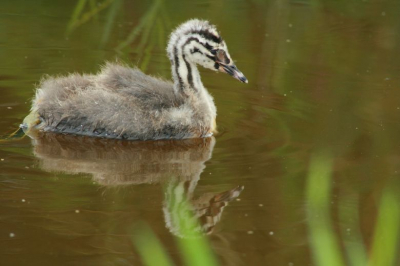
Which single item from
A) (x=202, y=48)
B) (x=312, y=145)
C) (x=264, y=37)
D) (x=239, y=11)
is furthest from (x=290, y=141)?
(x=239, y=11)

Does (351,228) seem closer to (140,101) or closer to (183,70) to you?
(140,101)

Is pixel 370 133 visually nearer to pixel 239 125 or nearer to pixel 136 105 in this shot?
pixel 239 125

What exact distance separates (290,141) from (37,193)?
2244mm

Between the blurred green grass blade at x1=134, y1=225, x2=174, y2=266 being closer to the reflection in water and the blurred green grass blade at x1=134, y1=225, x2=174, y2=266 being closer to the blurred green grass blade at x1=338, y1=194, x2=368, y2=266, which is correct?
the reflection in water

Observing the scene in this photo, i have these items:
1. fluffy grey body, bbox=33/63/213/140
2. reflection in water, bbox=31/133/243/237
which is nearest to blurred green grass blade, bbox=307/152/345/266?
reflection in water, bbox=31/133/243/237

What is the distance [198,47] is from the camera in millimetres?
7383

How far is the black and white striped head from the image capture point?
737 centimetres

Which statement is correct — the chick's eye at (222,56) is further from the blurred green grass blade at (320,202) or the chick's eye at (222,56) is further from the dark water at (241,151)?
the blurred green grass blade at (320,202)

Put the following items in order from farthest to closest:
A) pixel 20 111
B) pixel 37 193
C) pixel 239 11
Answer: pixel 239 11
pixel 20 111
pixel 37 193

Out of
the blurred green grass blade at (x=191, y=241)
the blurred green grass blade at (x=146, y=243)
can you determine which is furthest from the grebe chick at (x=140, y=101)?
the blurred green grass blade at (x=146, y=243)

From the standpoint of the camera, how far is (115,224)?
524 cm

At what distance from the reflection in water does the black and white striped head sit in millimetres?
761

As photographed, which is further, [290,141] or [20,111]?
→ [20,111]

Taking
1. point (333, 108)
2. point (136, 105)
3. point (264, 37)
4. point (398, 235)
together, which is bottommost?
point (398, 235)
